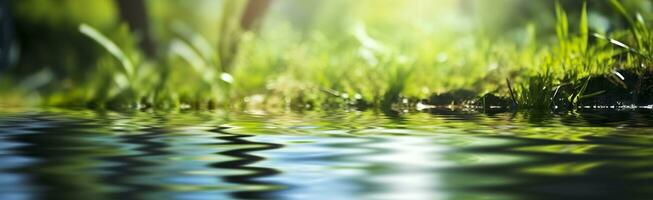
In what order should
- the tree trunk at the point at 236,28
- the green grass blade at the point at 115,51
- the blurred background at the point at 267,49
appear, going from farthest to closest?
1. the tree trunk at the point at 236,28
2. the green grass blade at the point at 115,51
3. the blurred background at the point at 267,49

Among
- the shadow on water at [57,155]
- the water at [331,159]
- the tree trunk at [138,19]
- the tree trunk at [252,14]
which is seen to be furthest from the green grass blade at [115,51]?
the water at [331,159]

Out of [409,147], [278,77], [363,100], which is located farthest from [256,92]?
[409,147]

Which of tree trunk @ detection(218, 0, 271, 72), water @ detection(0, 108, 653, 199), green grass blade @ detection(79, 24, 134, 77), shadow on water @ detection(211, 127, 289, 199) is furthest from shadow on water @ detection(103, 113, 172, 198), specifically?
tree trunk @ detection(218, 0, 271, 72)

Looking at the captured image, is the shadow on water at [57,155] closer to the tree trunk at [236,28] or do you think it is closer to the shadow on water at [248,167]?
the shadow on water at [248,167]

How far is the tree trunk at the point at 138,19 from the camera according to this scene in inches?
376

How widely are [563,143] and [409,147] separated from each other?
1.96 feet

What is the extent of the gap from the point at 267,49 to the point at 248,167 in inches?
247

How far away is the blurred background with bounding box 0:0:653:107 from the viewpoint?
771 centimetres

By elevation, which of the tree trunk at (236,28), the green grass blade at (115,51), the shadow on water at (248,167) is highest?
the tree trunk at (236,28)

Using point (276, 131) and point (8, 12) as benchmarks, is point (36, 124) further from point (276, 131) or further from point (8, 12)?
point (8, 12)

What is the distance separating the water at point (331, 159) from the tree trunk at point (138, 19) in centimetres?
470

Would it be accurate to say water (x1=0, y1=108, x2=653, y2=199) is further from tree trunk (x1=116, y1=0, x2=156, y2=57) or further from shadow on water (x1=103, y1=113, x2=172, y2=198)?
tree trunk (x1=116, y1=0, x2=156, y2=57)

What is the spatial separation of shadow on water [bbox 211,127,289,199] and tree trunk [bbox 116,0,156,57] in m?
5.80

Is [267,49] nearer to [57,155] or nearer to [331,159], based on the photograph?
[57,155]
